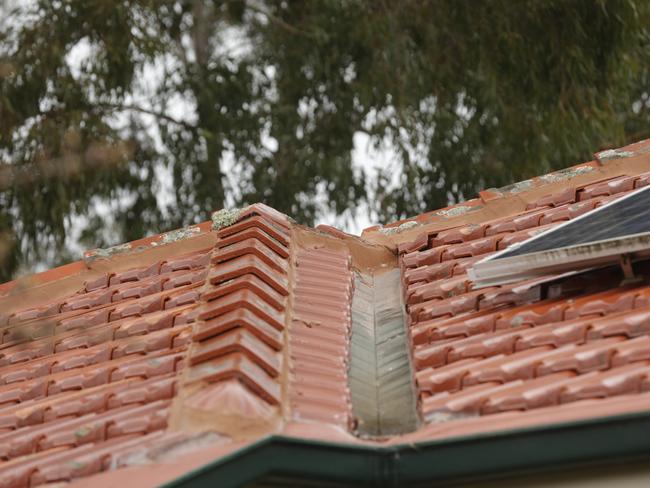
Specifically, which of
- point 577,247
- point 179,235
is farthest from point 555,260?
point 179,235

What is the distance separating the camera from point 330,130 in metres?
17.0

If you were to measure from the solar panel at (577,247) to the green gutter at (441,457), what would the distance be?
1166 millimetres

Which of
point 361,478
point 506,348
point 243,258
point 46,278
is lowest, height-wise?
point 361,478

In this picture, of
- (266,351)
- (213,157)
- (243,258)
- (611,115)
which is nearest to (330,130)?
(213,157)

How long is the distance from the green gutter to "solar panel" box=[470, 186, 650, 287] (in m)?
1.17

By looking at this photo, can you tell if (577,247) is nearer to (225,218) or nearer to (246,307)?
(246,307)

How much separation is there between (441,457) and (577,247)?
127cm

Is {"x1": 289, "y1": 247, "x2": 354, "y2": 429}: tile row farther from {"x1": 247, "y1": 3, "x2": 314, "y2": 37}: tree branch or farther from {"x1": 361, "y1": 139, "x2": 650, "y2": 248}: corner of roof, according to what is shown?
{"x1": 247, "y1": 3, "x2": 314, "y2": 37}: tree branch

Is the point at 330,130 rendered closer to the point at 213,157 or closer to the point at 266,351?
the point at 213,157

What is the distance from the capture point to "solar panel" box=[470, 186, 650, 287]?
4.79 meters

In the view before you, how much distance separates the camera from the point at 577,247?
4840mm

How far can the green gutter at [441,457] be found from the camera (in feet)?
12.2

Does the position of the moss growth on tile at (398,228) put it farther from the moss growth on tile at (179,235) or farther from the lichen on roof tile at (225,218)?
the moss growth on tile at (179,235)

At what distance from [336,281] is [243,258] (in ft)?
1.83
